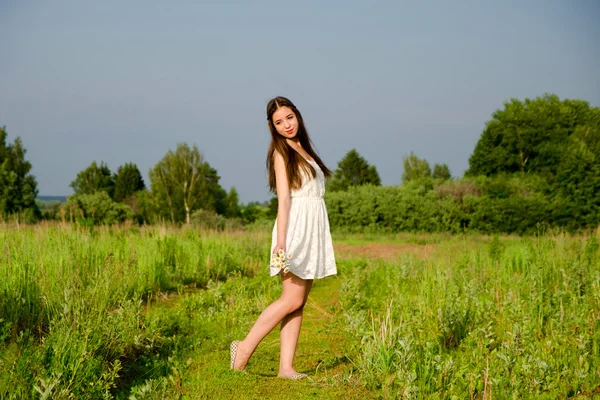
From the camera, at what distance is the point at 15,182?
30047 mm

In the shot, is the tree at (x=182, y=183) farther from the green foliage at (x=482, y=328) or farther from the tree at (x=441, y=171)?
the green foliage at (x=482, y=328)

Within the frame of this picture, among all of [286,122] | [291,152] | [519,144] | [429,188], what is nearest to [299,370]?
[291,152]

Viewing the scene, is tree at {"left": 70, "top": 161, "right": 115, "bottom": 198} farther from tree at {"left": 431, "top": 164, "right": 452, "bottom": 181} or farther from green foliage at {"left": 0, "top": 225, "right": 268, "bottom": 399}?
green foliage at {"left": 0, "top": 225, "right": 268, "bottom": 399}

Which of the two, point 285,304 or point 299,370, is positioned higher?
point 285,304

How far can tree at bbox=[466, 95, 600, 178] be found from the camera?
3344 centimetres

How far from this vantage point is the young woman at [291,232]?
3562 millimetres

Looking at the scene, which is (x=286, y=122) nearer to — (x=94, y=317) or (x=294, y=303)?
(x=294, y=303)

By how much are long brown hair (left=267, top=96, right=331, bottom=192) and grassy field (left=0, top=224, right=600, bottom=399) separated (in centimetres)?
100

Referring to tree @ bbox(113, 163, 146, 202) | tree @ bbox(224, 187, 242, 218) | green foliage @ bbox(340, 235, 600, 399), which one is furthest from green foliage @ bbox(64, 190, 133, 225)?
green foliage @ bbox(340, 235, 600, 399)

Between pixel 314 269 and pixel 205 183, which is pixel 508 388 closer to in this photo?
pixel 314 269

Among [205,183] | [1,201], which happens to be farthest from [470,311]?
[205,183]

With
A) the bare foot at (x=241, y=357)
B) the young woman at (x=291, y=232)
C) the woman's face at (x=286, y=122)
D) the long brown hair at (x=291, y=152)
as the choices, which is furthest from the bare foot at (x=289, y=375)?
the woman's face at (x=286, y=122)

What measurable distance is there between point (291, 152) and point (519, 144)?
3294 centimetres

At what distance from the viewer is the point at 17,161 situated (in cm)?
3281
